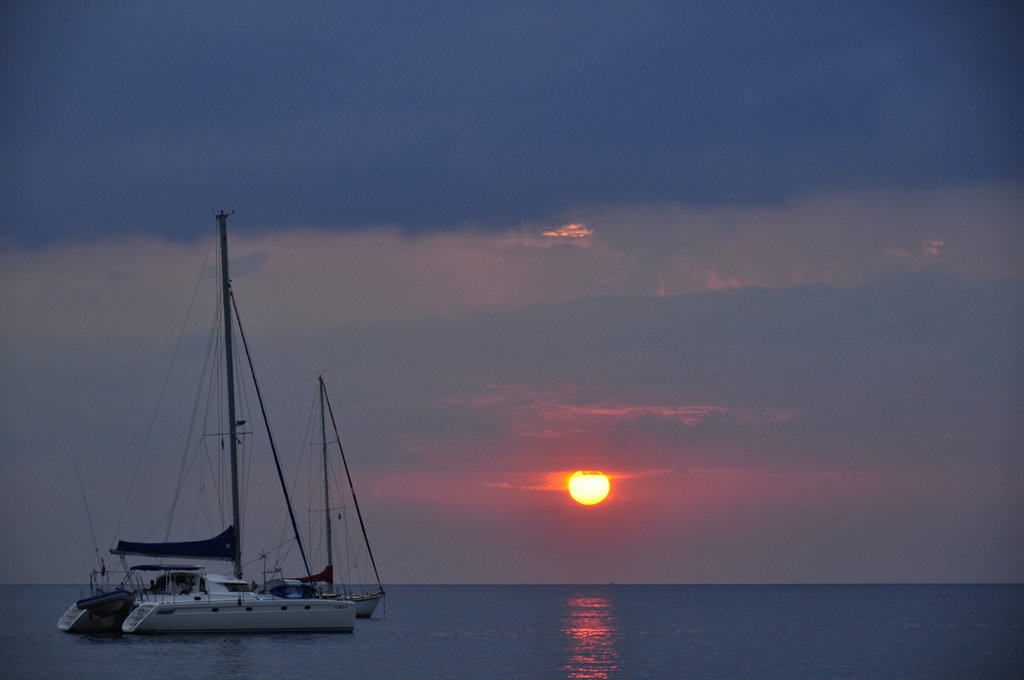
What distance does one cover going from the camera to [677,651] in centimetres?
7594

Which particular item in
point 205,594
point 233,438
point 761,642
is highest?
point 233,438

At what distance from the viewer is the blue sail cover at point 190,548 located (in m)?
63.1

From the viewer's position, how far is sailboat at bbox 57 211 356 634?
198ft

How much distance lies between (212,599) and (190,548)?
410cm

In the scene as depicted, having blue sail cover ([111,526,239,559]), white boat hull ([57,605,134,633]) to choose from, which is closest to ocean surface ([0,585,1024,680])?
white boat hull ([57,605,134,633])

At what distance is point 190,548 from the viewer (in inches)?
2486

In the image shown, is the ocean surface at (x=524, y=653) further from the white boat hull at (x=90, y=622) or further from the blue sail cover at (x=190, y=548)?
the blue sail cover at (x=190, y=548)

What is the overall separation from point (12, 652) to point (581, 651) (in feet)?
112

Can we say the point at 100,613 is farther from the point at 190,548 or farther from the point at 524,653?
the point at 524,653

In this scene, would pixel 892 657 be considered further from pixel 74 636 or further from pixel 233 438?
pixel 74 636

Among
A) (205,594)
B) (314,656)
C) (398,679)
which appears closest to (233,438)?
(205,594)

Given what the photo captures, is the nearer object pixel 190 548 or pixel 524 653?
pixel 190 548

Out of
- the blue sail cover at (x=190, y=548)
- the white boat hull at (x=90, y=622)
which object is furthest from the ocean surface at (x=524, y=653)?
the blue sail cover at (x=190, y=548)

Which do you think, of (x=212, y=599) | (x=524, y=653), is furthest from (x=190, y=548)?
(x=524, y=653)
